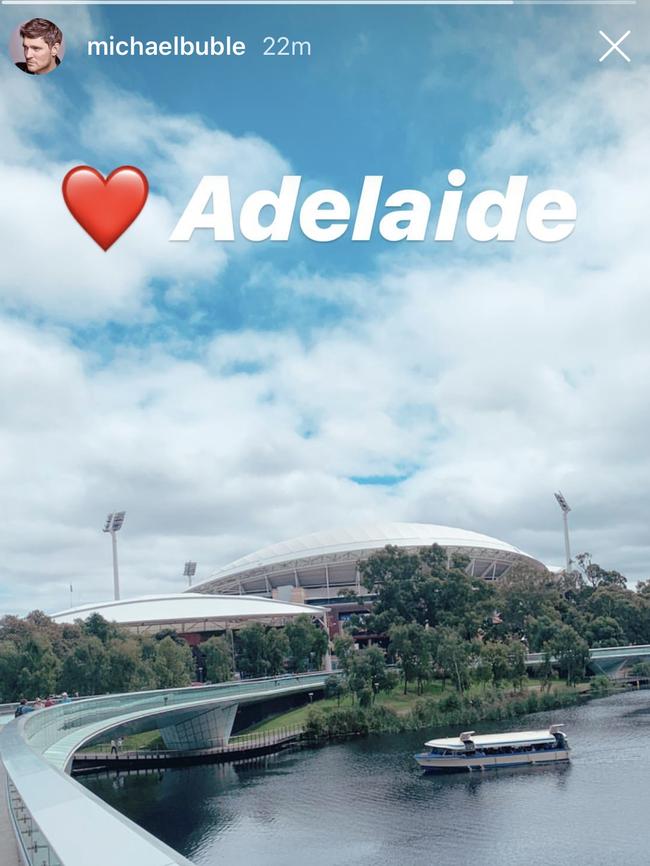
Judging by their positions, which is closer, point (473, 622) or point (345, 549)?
point (473, 622)

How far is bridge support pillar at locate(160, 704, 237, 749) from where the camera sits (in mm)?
58000

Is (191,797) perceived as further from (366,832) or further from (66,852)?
(66,852)

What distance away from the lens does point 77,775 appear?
54406 mm

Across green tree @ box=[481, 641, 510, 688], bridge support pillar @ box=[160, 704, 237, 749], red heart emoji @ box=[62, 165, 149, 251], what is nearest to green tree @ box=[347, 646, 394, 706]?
green tree @ box=[481, 641, 510, 688]

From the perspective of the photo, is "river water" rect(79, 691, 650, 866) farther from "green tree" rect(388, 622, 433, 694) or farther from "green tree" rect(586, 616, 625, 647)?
"green tree" rect(586, 616, 625, 647)

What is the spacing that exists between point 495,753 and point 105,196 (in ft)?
129

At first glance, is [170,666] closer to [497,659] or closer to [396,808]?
[497,659]

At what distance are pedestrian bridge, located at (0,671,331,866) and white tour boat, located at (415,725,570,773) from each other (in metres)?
14.9

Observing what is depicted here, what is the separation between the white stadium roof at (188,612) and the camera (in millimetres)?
95750

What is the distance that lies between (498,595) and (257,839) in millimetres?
61231

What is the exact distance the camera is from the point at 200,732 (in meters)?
58.2

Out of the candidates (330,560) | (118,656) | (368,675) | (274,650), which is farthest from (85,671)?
(330,560)

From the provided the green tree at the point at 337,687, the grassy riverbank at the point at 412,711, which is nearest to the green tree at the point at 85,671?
Answer: the grassy riverbank at the point at 412,711

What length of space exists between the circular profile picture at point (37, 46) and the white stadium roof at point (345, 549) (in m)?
106
